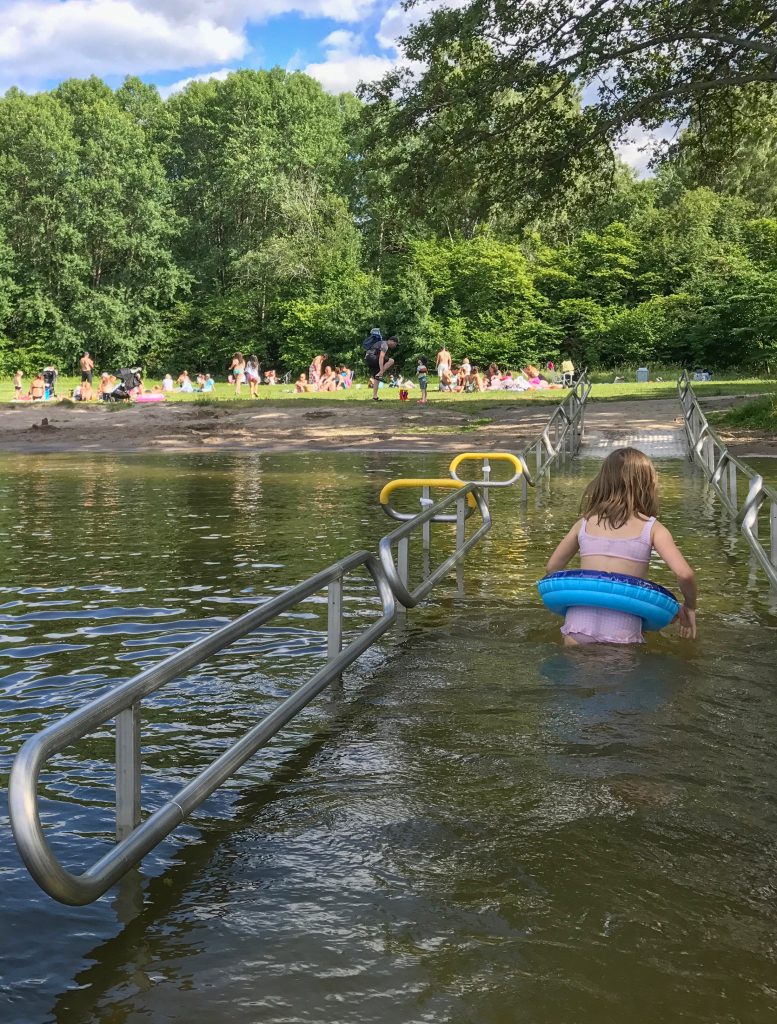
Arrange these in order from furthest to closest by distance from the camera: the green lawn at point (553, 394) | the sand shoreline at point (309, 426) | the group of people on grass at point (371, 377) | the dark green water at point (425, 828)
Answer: the group of people on grass at point (371, 377) < the green lawn at point (553, 394) < the sand shoreline at point (309, 426) < the dark green water at point (425, 828)

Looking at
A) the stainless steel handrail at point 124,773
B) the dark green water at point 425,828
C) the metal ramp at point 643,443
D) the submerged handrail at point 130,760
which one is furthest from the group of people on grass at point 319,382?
the stainless steel handrail at point 124,773

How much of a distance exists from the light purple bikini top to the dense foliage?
42.7 meters

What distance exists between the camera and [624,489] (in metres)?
6.85

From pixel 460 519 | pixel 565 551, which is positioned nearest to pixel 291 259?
pixel 460 519

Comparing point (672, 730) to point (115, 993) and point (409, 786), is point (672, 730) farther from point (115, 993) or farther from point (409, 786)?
point (115, 993)

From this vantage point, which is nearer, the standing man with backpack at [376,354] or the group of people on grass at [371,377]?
the standing man with backpack at [376,354]

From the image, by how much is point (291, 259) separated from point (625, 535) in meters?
58.0

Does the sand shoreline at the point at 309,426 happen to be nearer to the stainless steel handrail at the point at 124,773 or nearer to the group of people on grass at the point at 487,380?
the group of people on grass at the point at 487,380

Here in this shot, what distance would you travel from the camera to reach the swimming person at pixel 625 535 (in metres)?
6.81

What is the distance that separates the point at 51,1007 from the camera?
3324 mm

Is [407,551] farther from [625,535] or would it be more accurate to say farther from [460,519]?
[460,519]

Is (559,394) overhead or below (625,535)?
overhead

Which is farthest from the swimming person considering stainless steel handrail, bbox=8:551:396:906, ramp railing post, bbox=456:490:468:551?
ramp railing post, bbox=456:490:468:551

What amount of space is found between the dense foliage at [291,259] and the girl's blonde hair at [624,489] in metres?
42.6
